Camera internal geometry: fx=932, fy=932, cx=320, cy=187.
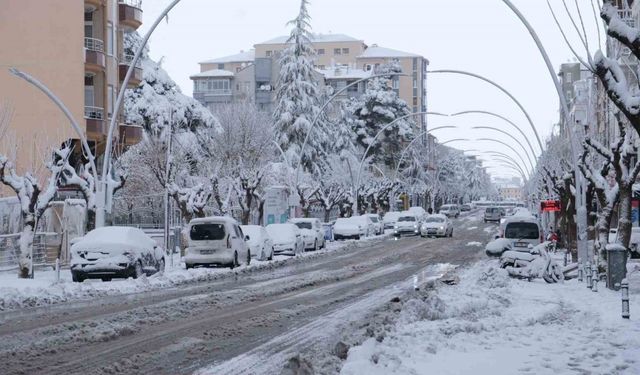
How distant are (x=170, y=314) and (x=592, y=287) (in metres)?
10.7

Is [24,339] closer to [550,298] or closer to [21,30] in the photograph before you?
[550,298]

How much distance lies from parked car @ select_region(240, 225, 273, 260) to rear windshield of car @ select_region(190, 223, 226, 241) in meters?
5.92

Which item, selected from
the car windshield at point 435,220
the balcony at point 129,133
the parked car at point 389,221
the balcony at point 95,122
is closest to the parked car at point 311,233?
the balcony at point 129,133

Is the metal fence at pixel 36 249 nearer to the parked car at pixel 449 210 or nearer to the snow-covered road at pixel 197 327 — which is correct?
the snow-covered road at pixel 197 327

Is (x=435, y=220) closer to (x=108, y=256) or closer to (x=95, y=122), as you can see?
(x=95, y=122)

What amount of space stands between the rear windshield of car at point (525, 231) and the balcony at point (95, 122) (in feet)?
69.4

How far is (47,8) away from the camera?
44.0m

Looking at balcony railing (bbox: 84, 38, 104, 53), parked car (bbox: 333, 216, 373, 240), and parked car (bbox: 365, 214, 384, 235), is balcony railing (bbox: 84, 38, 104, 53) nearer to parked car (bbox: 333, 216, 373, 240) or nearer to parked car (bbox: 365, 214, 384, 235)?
parked car (bbox: 333, 216, 373, 240)

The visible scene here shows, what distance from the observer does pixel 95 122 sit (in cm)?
4588

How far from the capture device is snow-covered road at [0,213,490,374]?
36.1 feet

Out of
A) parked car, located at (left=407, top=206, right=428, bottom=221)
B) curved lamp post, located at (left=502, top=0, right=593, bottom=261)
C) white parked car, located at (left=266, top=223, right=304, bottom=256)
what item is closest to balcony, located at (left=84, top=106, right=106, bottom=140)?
white parked car, located at (left=266, top=223, right=304, bottom=256)

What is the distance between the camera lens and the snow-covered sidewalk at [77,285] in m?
19.7

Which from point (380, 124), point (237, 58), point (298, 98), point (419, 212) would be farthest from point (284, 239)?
point (237, 58)

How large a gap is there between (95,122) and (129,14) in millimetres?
9874
